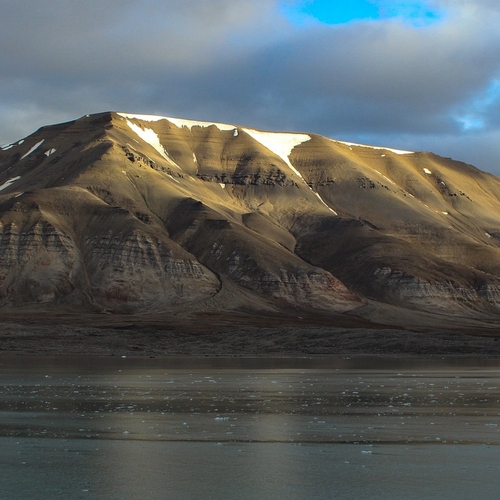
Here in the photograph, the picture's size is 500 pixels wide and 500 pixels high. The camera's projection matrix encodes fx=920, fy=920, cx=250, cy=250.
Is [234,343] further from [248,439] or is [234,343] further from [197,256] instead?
[248,439]

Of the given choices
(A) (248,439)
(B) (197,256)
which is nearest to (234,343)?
(B) (197,256)

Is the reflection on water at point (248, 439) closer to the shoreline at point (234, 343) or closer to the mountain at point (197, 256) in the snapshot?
the shoreline at point (234, 343)

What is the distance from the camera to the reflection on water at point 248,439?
65.9ft

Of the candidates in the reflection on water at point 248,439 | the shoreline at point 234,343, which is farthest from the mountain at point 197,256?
the reflection on water at point 248,439

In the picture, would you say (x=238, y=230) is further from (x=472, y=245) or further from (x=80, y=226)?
(x=472, y=245)

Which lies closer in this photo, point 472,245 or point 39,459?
point 39,459

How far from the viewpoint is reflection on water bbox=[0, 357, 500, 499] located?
65.9 ft

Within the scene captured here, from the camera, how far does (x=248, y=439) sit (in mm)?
26875

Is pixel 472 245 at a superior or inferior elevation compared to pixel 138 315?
superior

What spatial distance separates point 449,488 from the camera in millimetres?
19875

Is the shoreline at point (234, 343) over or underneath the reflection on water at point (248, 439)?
underneath

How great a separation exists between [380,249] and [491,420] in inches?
5743

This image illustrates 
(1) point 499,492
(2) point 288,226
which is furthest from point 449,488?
(2) point 288,226

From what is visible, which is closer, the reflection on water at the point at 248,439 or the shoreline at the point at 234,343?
the reflection on water at the point at 248,439
